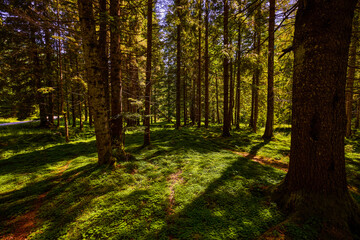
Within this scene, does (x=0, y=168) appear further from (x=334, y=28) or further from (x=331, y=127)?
(x=334, y=28)

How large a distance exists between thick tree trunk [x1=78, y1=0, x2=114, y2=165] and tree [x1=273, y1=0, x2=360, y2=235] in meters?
5.95

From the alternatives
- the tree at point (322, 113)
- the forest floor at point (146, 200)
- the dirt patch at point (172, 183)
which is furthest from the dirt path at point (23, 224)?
the tree at point (322, 113)

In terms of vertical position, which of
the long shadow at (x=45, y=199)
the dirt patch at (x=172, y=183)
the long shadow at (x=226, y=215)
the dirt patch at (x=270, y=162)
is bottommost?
the dirt patch at (x=270, y=162)

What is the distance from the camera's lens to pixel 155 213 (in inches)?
135

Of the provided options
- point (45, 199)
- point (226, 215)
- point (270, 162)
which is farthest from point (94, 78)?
point (270, 162)

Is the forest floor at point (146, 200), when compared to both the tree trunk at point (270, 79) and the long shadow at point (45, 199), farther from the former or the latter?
the tree trunk at point (270, 79)

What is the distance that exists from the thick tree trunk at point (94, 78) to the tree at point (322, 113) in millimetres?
5949

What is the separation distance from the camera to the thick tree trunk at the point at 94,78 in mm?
4719

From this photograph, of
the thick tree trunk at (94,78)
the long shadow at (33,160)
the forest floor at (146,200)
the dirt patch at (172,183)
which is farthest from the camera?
the long shadow at (33,160)

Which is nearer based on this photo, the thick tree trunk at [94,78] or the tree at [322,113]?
the tree at [322,113]

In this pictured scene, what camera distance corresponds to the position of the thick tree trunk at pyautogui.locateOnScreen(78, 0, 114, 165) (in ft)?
15.5

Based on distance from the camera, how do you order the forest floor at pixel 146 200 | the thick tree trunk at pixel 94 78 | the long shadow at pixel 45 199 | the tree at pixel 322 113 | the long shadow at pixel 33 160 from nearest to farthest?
the tree at pixel 322 113, the forest floor at pixel 146 200, the long shadow at pixel 45 199, the thick tree trunk at pixel 94 78, the long shadow at pixel 33 160

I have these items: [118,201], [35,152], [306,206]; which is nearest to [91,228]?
[118,201]

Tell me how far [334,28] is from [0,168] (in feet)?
42.6
